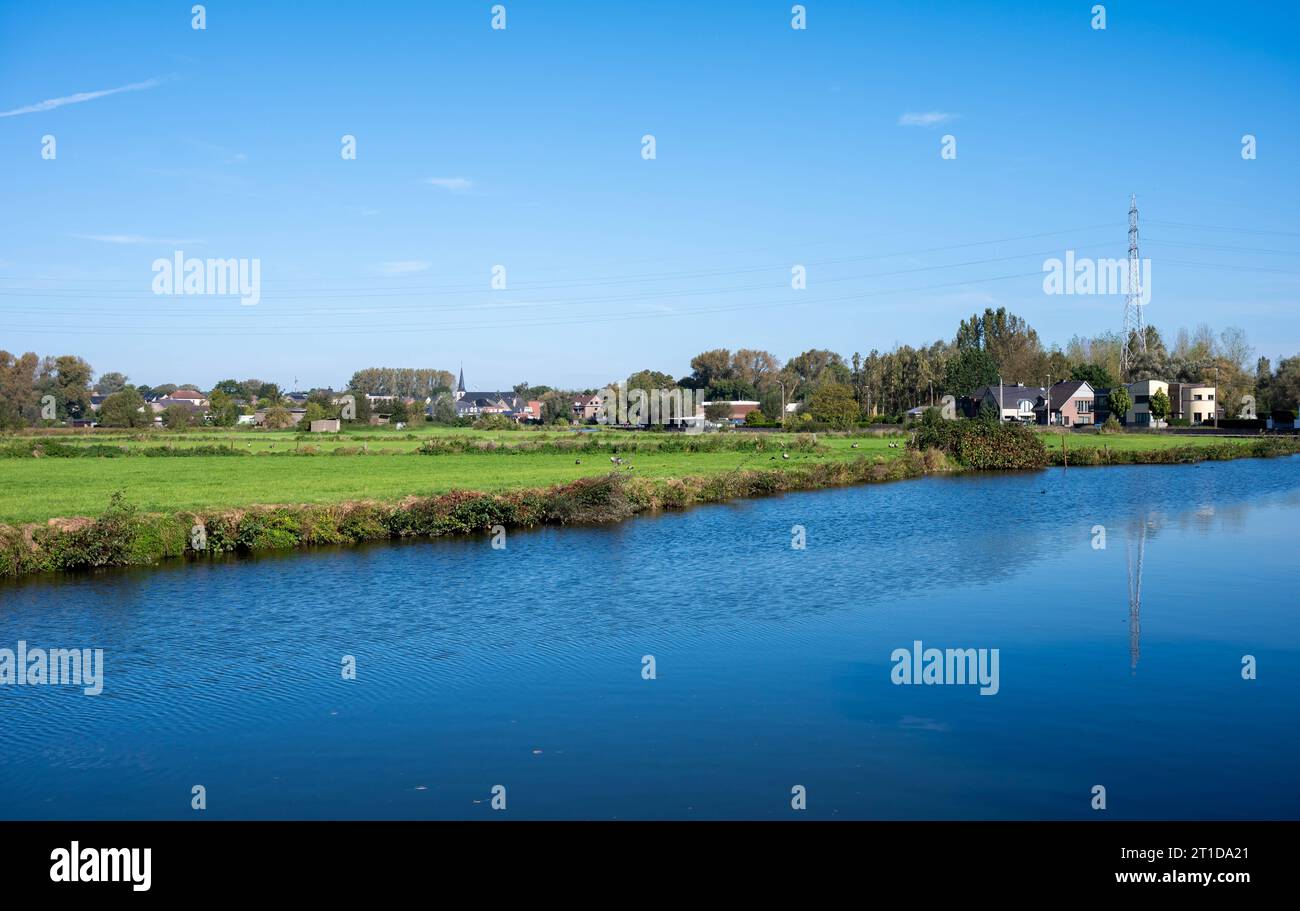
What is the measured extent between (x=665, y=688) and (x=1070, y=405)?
10027 cm

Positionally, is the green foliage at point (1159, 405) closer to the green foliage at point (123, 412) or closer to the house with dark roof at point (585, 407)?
the house with dark roof at point (585, 407)

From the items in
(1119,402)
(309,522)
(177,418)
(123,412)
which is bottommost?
(309,522)

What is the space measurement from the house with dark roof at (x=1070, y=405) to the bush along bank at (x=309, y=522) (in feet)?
242

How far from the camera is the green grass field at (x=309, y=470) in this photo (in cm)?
3666

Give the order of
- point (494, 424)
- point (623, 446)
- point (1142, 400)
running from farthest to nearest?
point (1142, 400)
point (494, 424)
point (623, 446)

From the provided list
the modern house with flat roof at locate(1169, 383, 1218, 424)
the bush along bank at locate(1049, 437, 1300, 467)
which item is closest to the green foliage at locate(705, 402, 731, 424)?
the modern house with flat roof at locate(1169, 383, 1218, 424)

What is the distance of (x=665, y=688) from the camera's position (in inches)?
642

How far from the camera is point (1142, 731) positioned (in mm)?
13836

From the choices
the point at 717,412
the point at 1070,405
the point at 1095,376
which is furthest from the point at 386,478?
the point at 1095,376

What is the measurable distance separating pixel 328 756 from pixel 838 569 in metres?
16.3

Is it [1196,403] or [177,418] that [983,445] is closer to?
[1196,403]
